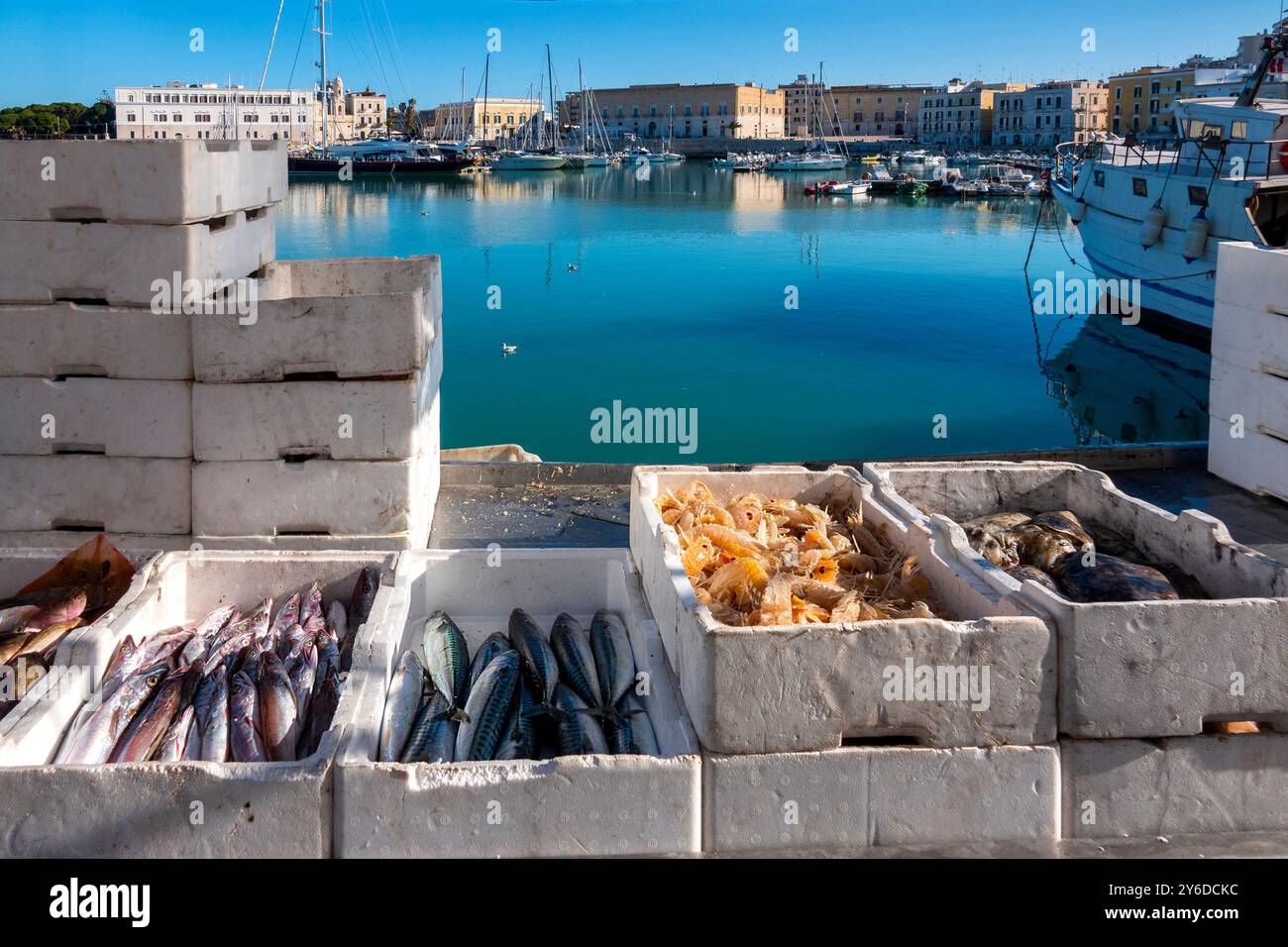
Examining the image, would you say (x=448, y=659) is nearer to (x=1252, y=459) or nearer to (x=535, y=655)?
(x=535, y=655)

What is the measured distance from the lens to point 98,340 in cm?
570

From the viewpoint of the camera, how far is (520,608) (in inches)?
207

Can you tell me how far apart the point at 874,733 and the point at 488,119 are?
529 ft

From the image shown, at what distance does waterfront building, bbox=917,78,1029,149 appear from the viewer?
14912 centimetres

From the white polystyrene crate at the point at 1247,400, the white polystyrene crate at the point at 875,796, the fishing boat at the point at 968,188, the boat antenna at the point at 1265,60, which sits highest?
the fishing boat at the point at 968,188

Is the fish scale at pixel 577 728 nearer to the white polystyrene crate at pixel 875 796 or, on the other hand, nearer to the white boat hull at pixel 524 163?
the white polystyrene crate at pixel 875 796

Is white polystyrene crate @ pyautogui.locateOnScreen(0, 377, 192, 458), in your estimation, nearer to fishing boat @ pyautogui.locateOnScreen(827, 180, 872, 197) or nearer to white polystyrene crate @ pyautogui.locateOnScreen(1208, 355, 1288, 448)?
white polystyrene crate @ pyautogui.locateOnScreen(1208, 355, 1288, 448)

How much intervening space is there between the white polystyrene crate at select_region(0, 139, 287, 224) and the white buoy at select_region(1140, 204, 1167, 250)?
3022cm

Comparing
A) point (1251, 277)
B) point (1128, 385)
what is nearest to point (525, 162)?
point (1128, 385)

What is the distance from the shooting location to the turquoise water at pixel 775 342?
879 inches

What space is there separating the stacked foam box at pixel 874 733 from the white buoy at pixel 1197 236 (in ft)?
93.5

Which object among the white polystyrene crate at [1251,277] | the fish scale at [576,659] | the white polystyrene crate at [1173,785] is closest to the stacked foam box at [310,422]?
the fish scale at [576,659]

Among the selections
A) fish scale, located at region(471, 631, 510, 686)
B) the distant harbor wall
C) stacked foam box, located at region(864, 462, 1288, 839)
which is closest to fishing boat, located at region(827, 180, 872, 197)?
the distant harbor wall
